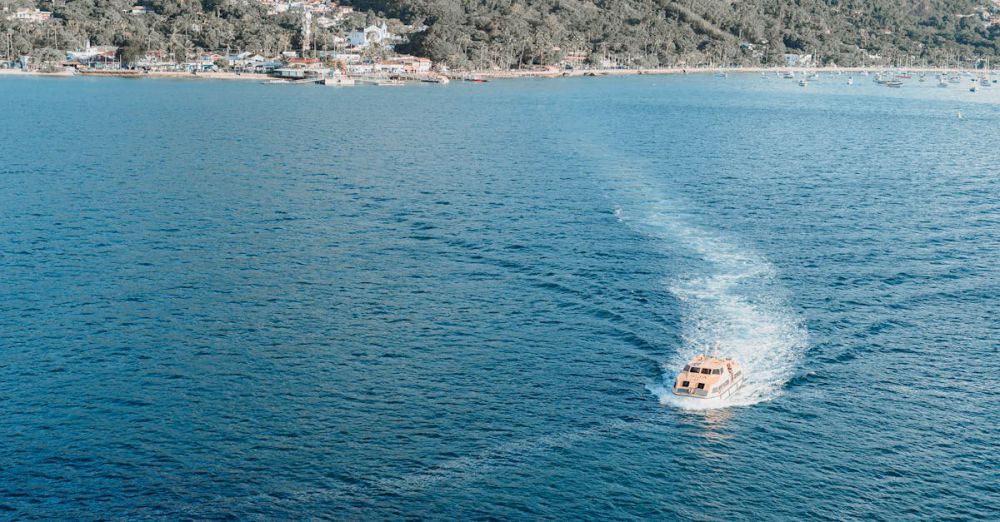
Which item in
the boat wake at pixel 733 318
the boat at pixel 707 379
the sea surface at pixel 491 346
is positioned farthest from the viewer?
the boat wake at pixel 733 318

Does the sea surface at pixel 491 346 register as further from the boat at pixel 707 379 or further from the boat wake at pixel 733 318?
Result: the boat at pixel 707 379

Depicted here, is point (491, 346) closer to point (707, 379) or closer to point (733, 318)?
point (707, 379)

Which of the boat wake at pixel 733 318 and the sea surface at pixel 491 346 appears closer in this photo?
the sea surface at pixel 491 346

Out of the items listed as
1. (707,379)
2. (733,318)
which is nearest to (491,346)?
(707,379)

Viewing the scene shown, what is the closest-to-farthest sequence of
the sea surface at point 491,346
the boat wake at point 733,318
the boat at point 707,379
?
the sea surface at point 491,346
the boat at point 707,379
the boat wake at point 733,318

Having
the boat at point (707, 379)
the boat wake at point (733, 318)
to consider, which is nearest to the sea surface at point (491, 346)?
the boat wake at point (733, 318)

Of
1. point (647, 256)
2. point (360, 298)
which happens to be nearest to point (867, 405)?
point (647, 256)

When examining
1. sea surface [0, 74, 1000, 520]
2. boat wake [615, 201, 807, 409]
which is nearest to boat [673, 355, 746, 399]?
boat wake [615, 201, 807, 409]
